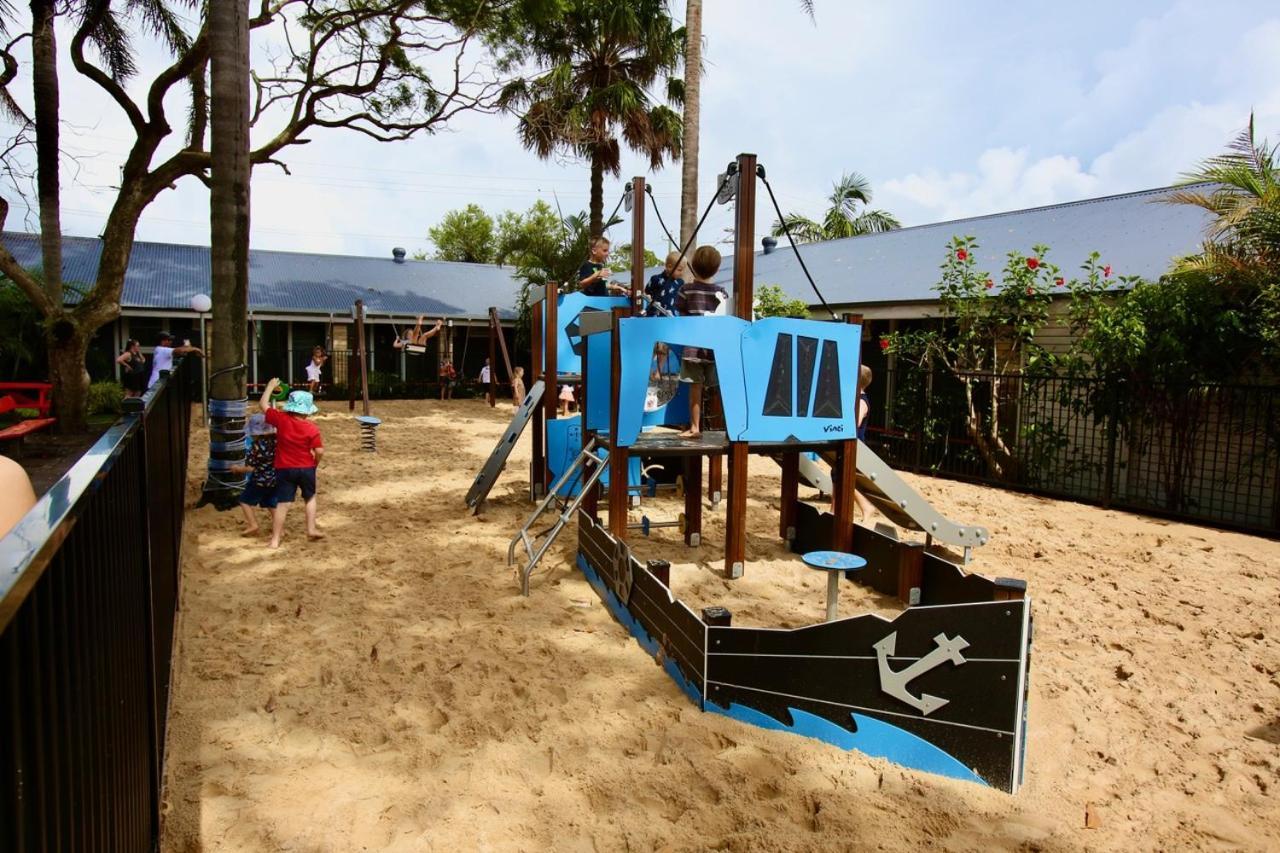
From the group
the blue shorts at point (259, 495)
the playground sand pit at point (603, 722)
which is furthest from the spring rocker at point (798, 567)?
the blue shorts at point (259, 495)

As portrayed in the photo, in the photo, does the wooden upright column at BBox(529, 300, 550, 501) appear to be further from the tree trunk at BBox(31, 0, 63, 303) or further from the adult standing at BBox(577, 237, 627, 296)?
the tree trunk at BBox(31, 0, 63, 303)

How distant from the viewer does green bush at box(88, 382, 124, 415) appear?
58.7 feet

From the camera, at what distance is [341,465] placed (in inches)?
439

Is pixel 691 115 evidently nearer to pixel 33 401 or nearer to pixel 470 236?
pixel 33 401

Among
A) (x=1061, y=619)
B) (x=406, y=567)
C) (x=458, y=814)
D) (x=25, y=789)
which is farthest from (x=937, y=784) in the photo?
(x=406, y=567)

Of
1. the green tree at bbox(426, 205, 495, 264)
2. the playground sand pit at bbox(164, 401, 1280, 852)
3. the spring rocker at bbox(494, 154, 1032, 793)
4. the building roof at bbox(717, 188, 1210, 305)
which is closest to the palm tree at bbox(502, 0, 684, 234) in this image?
the building roof at bbox(717, 188, 1210, 305)

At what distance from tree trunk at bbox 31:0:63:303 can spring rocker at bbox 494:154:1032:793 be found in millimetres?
11370

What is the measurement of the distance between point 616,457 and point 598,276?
355cm

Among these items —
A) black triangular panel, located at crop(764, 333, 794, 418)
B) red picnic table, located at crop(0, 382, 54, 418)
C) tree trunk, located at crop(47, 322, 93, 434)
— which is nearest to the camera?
black triangular panel, located at crop(764, 333, 794, 418)

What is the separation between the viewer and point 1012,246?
14047 millimetres

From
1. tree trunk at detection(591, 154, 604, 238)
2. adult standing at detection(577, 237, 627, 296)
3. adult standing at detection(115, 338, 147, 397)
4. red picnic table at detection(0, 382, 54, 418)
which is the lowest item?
red picnic table at detection(0, 382, 54, 418)

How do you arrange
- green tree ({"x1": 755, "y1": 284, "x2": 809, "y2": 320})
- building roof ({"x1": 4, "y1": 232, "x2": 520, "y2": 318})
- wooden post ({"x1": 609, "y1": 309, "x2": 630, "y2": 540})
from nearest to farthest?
wooden post ({"x1": 609, "y1": 309, "x2": 630, "y2": 540})
green tree ({"x1": 755, "y1": 284, "x2": 809, "y2": 320})
building roof ({"x1": 4, "y1": 232, "x2": 520, "y2": 318})

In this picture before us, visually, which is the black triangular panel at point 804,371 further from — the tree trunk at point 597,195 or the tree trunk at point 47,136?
the tree trunk at point 597,195

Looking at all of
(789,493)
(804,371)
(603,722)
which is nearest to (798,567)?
(789,493)
